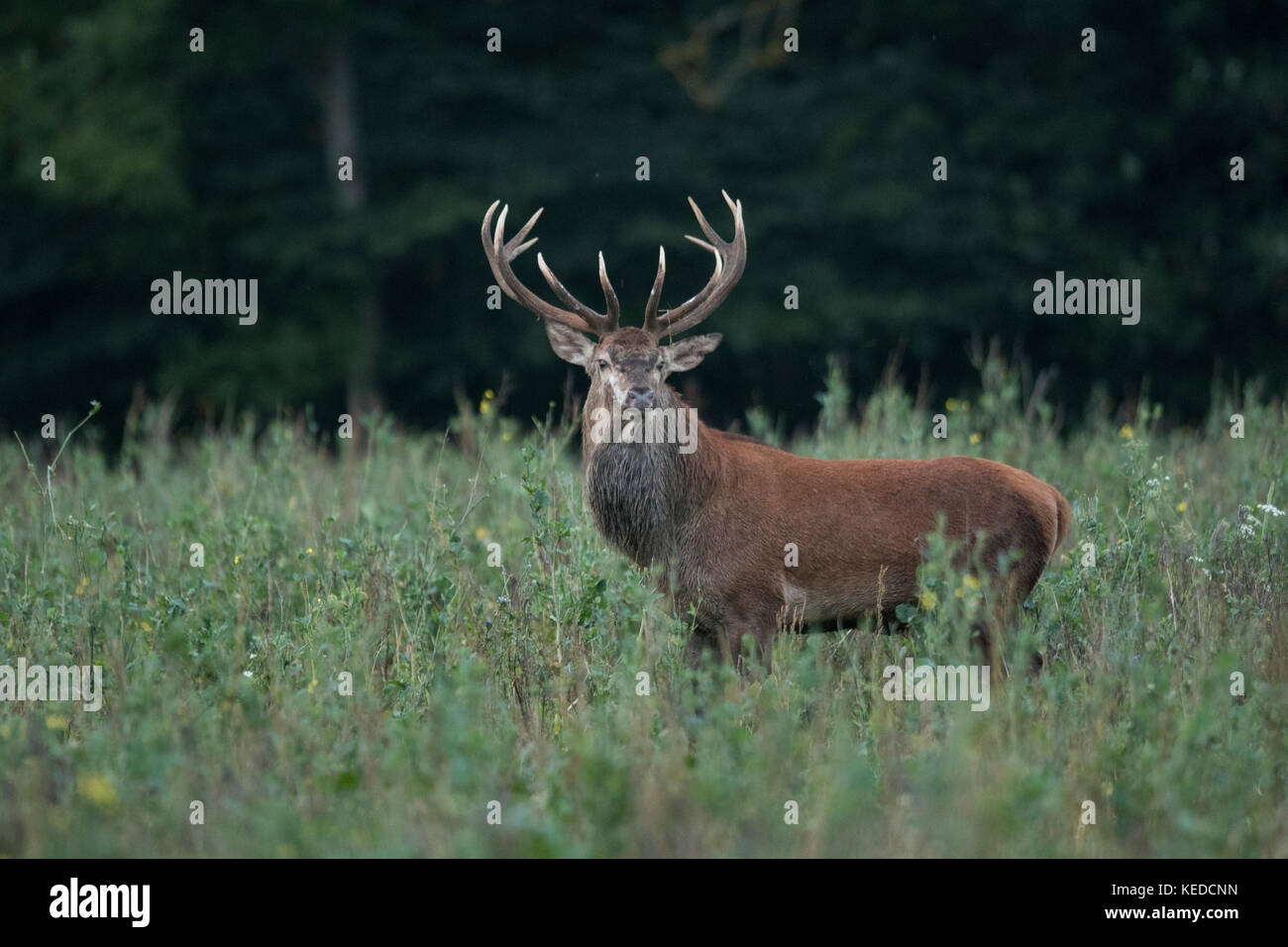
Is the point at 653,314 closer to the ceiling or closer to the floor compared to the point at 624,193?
closer to the floor

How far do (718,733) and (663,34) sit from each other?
1561 cm

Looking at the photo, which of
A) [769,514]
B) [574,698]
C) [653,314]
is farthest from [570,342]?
[574,698]

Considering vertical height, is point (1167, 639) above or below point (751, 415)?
below

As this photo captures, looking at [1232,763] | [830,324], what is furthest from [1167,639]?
[830,324]

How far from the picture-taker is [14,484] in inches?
332

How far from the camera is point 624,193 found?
17.4m

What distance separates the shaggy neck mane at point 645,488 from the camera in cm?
575

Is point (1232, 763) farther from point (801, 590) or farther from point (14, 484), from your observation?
point (14, 484)

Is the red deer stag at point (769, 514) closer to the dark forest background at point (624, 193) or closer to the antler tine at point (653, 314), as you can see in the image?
the antler tine at point (653, 314)

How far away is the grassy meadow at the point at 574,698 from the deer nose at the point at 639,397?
1.40ft

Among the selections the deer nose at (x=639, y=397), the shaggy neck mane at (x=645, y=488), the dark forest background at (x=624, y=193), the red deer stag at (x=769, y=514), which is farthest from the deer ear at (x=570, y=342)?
the dark forest background at (x=624, y=193)

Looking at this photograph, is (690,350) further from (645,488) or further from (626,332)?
(645,488)

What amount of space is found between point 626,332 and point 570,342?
11.3 inches
